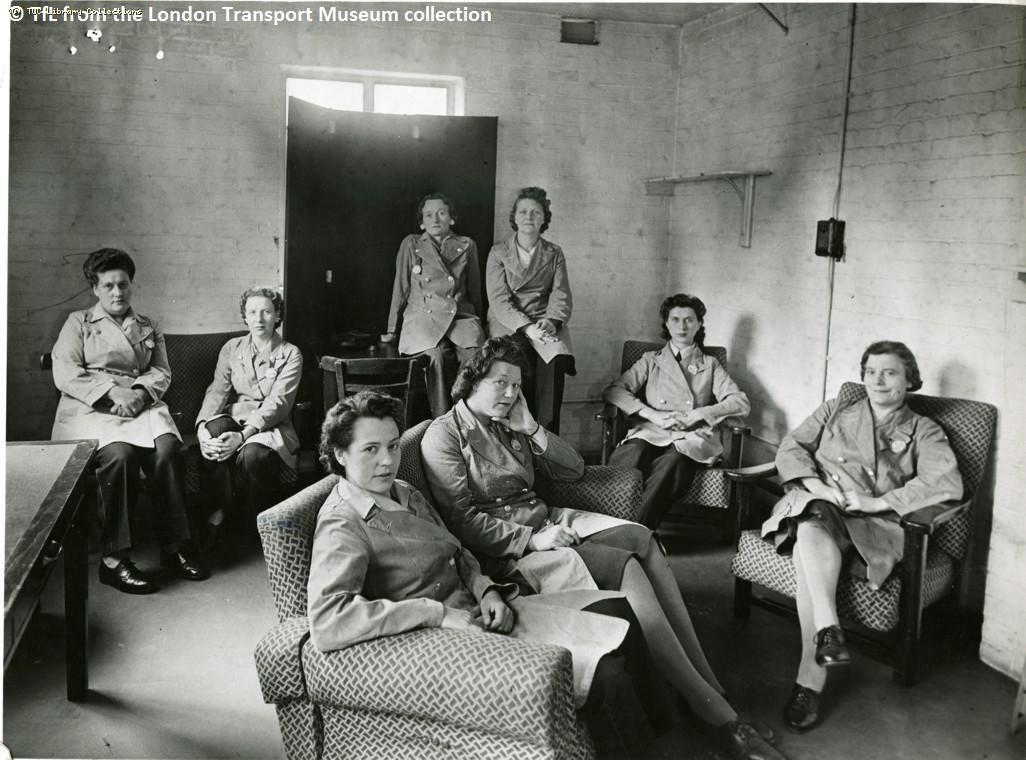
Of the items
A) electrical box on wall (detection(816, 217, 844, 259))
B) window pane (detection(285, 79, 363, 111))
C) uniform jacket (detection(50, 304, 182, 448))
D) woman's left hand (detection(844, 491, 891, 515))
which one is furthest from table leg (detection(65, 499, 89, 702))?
electrical box on wall (detection(816, 217, 844, 259))

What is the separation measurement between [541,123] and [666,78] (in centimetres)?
77

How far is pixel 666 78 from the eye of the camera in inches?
202

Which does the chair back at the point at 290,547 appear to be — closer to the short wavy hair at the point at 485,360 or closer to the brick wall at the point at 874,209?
the short wavy hair at the point at 485,360

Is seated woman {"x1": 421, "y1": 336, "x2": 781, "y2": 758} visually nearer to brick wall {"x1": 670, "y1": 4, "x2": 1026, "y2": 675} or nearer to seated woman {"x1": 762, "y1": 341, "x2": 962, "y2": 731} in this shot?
seated woman {"x1": 762, "y1": 341, "x2": 962, "y2": 731}

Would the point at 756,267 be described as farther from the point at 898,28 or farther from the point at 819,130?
the point at 898,28

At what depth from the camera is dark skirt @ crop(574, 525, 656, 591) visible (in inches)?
99.9

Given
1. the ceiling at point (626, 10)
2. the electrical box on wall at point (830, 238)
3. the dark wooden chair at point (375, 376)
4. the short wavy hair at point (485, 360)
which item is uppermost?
the ceiling at point (626, 10)

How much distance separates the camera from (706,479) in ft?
13.6

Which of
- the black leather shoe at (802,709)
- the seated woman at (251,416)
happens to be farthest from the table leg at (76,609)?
the black leather shoe at (802,709)

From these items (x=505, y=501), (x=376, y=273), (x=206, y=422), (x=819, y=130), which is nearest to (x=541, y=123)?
(x=376, y=273)

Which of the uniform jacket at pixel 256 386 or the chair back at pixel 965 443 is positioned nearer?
the chair back at pixel 965 443

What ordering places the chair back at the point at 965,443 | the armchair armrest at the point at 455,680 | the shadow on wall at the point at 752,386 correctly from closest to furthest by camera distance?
the armchair armrest at the point at 455,680
the chair back at the point at 965,443
the shadow on wall at the point at 752,386

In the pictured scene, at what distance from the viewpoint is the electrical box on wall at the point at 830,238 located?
3.98 m

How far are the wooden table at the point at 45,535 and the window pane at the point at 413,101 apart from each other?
2.77 metres
